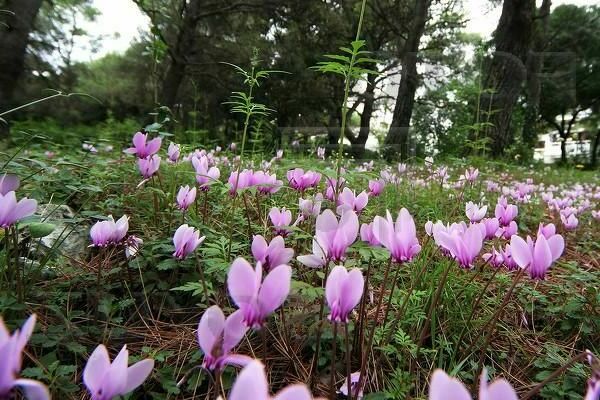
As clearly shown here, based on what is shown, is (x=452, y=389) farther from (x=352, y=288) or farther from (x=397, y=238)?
(x=397, y=238)

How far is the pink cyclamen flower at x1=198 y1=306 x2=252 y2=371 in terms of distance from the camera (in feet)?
2.31

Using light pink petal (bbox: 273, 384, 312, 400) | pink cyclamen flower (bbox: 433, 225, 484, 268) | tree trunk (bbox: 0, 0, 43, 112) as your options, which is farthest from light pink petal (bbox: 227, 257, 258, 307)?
tree trunk (bbox: 0, 0, 43, 112)

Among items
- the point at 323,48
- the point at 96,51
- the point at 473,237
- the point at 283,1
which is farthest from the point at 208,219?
the point at 96,51

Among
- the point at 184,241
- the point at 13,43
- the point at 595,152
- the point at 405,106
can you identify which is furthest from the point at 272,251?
the point at 595,152

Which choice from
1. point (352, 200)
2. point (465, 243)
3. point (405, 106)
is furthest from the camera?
point (405, 106)

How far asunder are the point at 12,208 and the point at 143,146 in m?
0.76

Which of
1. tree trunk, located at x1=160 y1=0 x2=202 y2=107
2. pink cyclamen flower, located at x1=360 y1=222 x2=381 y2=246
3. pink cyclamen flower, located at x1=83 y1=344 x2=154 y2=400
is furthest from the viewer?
tree trunk, located at x1=160 y1=0 x2=202 y2=107

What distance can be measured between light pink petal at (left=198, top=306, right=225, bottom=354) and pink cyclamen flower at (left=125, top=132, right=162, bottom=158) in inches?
49.1

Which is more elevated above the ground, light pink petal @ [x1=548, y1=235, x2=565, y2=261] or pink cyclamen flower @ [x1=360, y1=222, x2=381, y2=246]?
light pink petal @ [x1=548, y1=235, x2=565, y2=261]

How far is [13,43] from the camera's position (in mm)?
7105

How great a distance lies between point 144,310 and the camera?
5.05ft

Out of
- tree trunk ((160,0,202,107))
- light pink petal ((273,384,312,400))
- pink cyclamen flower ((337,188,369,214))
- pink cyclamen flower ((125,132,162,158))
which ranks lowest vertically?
light pink petal ((273,384,312,400))

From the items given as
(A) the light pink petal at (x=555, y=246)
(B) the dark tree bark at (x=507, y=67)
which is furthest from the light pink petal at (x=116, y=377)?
(B) the dark tree bark at (x=507, y=67)

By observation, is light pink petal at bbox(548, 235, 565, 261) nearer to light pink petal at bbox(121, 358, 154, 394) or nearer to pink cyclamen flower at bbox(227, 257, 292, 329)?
pink cyclamen flower at bbox(227, 257, 292, 329)
